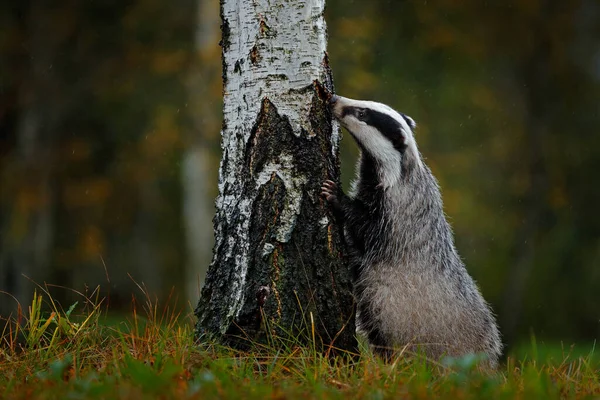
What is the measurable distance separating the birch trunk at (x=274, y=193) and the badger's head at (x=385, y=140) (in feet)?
1.74

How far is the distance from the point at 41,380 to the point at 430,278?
238 centimetres

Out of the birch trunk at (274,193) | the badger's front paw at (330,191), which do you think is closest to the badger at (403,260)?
the badger's front paw at (330,191)

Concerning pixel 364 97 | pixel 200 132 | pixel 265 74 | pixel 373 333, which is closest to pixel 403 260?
pixel 373 333

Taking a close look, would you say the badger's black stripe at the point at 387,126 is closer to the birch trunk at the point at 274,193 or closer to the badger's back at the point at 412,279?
the badger's back at the point at 412,279

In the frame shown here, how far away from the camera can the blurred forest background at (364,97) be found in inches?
475

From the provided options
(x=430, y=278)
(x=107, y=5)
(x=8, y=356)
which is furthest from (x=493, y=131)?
(x=8, y=356)

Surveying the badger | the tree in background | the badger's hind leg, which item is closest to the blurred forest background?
the tree in background

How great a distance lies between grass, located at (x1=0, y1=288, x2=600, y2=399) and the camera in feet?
9.71

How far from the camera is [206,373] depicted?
10.3ft

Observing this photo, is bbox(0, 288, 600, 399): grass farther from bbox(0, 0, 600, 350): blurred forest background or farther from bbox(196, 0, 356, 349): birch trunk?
bbox(0, 0, 600, 350): blurred forest background

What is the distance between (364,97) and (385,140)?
8155mm

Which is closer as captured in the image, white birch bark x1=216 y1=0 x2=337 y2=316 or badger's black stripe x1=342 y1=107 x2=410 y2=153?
white birch bark x1=216 y1=0 x2=337 y2=316

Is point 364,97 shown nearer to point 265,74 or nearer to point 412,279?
point 412,279

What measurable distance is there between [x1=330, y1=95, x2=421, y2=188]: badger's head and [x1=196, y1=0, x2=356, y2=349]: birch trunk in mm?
531
